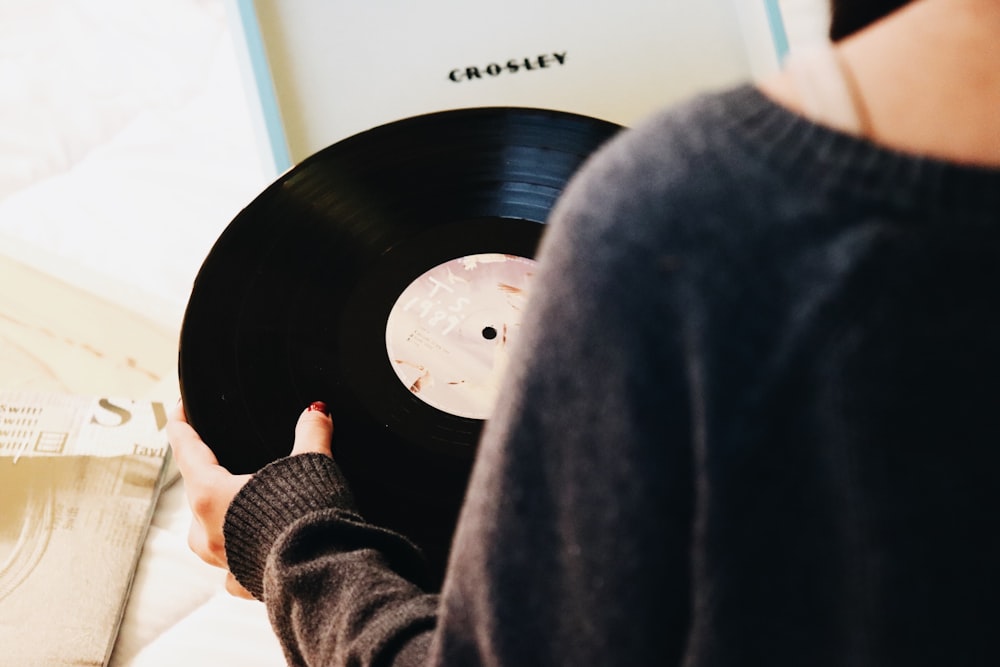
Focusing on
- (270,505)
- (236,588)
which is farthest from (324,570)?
→ (236,588)

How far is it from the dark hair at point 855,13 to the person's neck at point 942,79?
0.11 metres

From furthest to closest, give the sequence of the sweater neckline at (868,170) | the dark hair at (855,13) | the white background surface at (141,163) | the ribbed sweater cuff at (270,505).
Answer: the white background surface at (141,163), the ribbed sweater cuff at (270,505), the dark hair at (855,13), the sweater neckline at (868,170)

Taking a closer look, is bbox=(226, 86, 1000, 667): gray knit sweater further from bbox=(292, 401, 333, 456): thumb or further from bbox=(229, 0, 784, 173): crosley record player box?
bbox=(229, 0, 784, 173): crosley record player box

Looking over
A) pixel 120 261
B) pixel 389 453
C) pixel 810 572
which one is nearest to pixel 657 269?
pixel 810 572

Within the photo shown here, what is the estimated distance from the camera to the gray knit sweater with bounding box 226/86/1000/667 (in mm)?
235

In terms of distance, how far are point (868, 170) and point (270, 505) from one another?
1.45ft

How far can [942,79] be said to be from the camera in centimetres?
27

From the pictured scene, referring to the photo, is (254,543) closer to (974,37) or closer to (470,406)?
(470,406)

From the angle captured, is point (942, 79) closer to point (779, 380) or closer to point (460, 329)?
point (779, 380)

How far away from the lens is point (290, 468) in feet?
1.86

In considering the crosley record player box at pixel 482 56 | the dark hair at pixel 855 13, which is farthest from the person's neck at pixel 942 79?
the crosley record player box at pixel 482 56

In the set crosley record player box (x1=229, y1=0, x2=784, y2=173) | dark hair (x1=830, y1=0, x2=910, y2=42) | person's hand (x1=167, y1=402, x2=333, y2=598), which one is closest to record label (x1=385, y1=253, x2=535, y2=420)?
person's hand (x1=167, y1=402, x2=333, y2=598)

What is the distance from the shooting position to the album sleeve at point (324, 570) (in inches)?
17.5

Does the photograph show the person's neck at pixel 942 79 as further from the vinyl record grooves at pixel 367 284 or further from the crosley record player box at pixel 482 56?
the crosley record player box at pixel 482 56
